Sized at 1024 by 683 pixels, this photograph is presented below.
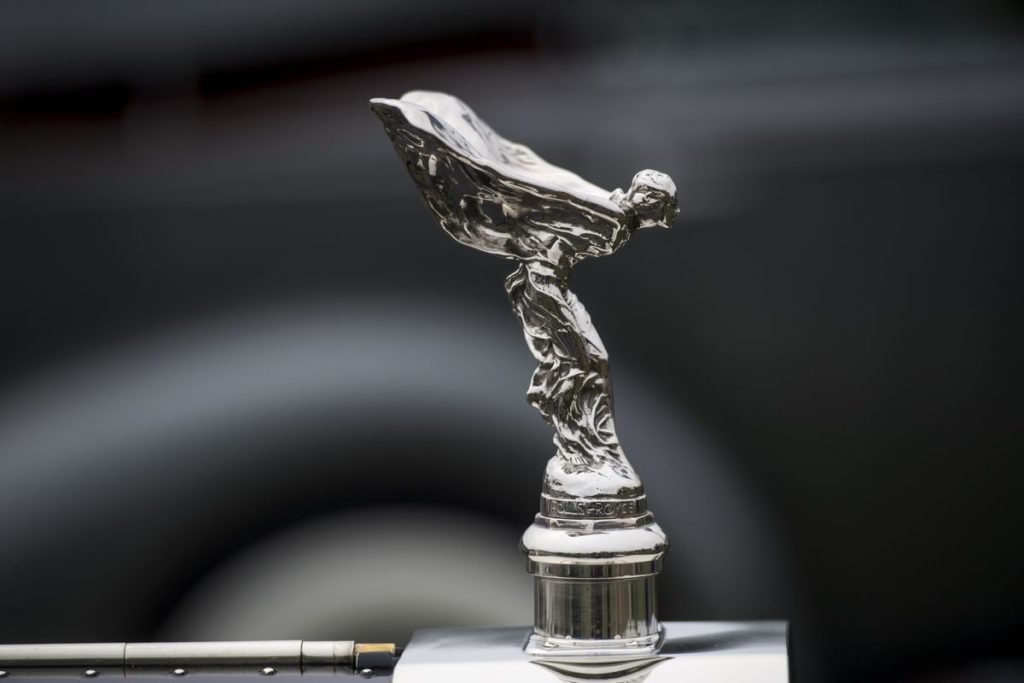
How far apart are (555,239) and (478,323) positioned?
30 cm

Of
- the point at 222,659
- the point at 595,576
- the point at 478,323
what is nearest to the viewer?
the point at 595,576

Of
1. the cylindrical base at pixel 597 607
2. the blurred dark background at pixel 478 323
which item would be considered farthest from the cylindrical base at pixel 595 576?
the blurred dark background at pixel 478 323

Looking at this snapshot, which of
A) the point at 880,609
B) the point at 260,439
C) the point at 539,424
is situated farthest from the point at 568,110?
the point at 880,609

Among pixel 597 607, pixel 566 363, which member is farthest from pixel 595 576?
pixel 566 363

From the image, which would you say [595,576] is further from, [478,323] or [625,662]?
[478,323]

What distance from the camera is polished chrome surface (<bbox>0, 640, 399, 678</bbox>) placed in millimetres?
1330

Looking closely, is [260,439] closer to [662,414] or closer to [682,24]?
[662,414]

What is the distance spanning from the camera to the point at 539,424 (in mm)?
1513

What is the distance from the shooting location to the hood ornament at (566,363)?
3.95 feet

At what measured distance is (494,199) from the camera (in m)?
1.23

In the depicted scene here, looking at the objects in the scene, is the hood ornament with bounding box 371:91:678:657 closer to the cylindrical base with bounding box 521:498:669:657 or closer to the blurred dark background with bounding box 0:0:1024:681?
the cylindrical base with bounding box 521:498:669:657

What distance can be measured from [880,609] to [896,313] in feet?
0.89

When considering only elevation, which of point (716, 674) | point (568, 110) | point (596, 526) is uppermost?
point (568, 110)

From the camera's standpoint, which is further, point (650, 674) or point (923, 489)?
point (923, 489)
